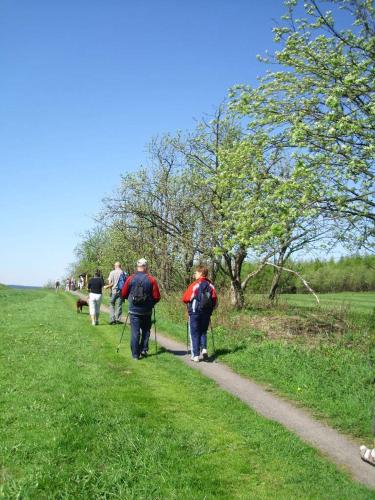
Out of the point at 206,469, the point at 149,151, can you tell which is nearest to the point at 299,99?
the point at 206,469

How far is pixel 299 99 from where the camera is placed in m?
15.7

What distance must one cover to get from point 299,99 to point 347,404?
10.8 meters

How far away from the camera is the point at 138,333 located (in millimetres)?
11914

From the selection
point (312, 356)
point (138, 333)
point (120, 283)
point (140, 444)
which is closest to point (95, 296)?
point (120, 283)

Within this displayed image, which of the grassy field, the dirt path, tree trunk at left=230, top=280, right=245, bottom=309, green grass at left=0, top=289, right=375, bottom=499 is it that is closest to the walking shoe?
the dirt path

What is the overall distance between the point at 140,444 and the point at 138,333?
20.4 ft

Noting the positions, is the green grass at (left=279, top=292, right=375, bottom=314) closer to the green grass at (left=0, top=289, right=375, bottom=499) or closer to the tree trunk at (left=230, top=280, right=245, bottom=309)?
the tree trunk at (left=230, top=280, right=245, bottom=309)

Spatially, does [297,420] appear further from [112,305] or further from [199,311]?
[112,305]

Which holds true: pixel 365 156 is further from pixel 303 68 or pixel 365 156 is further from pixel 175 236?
pixel 175 236

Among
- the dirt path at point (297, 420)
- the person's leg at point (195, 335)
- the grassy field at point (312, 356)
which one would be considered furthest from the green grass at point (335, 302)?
the dirt path at point (297, 420)

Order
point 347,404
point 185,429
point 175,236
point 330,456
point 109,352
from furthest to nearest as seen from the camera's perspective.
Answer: point 175,236, point 109,352, point 347,404, point 185,429, point 330,456

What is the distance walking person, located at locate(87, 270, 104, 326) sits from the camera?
1910cm

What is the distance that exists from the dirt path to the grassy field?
30 cm

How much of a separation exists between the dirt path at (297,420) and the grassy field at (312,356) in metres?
0.30
